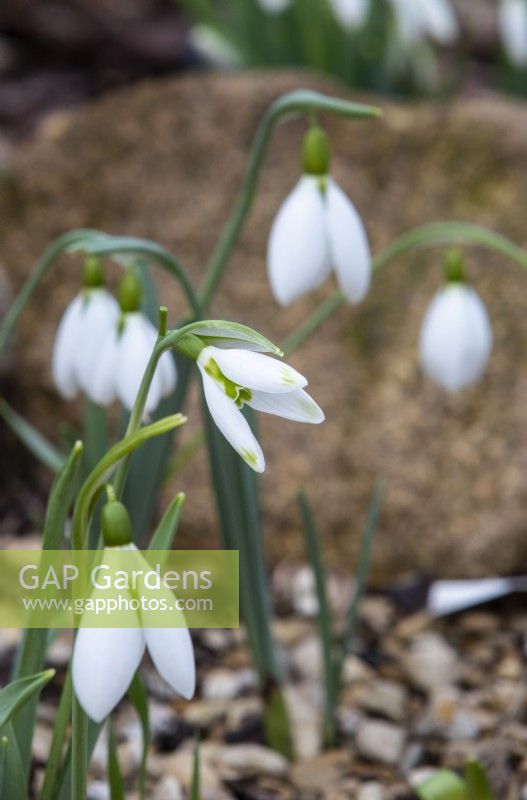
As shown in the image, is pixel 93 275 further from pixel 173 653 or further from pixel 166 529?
pixel 173 653

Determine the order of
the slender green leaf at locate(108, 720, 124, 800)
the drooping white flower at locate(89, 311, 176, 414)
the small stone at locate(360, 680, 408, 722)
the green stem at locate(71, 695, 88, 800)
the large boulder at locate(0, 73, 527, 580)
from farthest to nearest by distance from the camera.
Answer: the large boulder at locate(0, 73, 527, 580)
the small stone at locate(360, 680, 408, 722)
the drooping white flower at locate(89, 311, 176, 414)
the slender green leaf at locate(108, 720, 124, 800)
the green stem at locate(71, 695, 88, 800)

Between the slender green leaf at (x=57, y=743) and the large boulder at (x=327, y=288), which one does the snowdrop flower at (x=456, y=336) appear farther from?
the slender green leaf at (x=57, y=743)

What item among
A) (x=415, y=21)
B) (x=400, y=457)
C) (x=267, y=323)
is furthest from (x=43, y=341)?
(x=415, y=21)

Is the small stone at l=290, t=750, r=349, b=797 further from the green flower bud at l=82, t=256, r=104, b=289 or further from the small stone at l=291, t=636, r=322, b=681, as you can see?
the green flower bud at l=82, t=256, r=104, b=289

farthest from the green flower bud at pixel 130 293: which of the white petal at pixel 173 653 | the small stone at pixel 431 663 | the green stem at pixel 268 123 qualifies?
the small stone at pixel 431 663

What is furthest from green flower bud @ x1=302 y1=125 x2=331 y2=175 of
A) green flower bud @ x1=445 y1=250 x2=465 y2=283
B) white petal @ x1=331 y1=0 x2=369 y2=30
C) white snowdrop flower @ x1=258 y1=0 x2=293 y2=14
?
white snowdrop flower @ x1=258 y1=0 x2=293 y2=14

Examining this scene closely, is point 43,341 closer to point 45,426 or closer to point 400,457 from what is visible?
point 45,426
